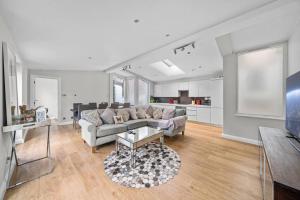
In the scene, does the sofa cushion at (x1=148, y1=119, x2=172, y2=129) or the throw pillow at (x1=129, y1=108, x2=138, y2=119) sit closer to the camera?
the sofa cushion at (x1=148, y1=119, x2=172, y2=129)

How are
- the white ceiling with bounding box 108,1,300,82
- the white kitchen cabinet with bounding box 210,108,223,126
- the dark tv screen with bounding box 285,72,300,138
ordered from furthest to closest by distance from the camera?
1. the white kitchen cabinet with bounding box 210,108,223,126
2. the white ceiling with bounding box 108,1,300,82
3. the dark tv screen with bounding box 285,72,300,138

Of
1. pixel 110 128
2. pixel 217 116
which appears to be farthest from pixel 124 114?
pixel 217 116

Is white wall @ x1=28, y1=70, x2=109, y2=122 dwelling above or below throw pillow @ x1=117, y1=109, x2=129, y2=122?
above

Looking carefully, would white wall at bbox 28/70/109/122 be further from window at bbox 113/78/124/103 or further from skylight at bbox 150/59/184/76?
skylight at bbox 150/59/184/76

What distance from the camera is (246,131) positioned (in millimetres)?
3277

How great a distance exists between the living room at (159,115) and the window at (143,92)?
329cm

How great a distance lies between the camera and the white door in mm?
5215

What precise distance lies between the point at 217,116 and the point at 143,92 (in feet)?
13.9

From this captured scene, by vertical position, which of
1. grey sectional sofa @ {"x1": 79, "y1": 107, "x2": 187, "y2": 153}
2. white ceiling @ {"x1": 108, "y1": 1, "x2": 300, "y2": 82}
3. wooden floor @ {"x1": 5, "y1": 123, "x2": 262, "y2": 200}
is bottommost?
wooden floor @ {"x1": 5, "y1": 123, "x2": 262, "y2": 200}

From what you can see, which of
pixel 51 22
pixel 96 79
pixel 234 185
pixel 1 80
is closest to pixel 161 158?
pixel 234 185


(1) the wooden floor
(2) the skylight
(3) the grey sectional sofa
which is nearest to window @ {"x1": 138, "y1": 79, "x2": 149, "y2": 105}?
(2) the skylight

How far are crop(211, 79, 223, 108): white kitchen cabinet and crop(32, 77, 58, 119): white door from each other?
21.6 ft

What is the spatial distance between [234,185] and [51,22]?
377cm

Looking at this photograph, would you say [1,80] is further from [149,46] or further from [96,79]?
[96,79]
